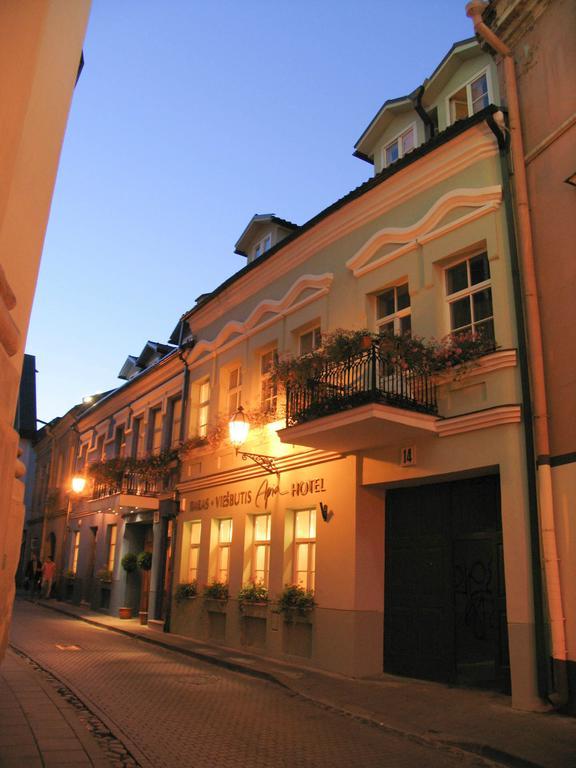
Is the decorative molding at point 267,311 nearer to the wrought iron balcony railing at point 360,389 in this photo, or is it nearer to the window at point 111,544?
the wrought iron balcony railing at point 360,389

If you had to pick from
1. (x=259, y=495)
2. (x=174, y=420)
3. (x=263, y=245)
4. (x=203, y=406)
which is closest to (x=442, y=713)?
(x=259, y=495)

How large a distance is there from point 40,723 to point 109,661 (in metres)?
5.37

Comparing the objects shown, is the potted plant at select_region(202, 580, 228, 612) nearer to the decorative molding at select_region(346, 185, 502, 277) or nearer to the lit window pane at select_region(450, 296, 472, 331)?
the decorative molding at select_region(346, 185, 502, 277)

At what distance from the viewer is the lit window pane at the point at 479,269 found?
34.3ft

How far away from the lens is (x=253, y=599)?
13883 mm

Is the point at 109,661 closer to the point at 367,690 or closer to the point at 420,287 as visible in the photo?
the point at 367,690

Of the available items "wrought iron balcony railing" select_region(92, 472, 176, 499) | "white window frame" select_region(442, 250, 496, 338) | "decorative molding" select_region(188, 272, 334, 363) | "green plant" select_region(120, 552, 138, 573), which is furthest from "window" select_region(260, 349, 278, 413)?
"green plant" select_region(120, 552, 138, 573)

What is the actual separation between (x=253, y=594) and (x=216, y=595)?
167 centimetres

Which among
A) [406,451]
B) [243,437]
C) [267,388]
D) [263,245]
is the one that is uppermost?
[263,245]

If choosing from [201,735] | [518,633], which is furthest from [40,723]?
[518,633]

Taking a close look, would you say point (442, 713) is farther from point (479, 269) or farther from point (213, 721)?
point (479, 269)

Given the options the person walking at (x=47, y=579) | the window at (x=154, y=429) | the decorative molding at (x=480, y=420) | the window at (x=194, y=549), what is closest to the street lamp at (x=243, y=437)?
the window at (x=194, y=549)

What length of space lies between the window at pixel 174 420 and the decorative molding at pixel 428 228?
876 cm

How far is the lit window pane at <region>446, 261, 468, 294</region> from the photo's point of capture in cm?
1084
